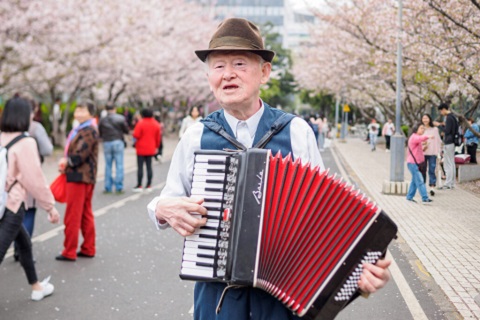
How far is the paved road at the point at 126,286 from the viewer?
17.9ft

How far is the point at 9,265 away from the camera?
7094 millimetres

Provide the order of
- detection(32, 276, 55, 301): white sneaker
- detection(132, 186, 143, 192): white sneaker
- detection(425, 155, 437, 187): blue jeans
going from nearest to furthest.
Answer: detection(32, 276, 55, 301): white sneaker < detection(425, 155, 437, 187): blue jeans < detection(132, 186, 143, 192): white sneaker

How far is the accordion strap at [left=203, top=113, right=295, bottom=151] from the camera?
9.20 ft

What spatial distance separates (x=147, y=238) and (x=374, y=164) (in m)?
14.7

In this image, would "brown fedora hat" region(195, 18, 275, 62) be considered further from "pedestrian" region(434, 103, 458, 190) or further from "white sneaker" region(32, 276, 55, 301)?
"pedestrian" region(434, 103, 458, 190)

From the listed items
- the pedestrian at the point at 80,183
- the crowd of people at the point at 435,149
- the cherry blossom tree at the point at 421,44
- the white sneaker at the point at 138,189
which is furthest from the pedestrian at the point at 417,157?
the pedestrian at the point at 80,183

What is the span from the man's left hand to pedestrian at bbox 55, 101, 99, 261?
543cm

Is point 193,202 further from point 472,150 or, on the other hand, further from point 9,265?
point 472,150

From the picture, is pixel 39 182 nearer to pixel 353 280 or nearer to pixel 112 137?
pixel 353 280

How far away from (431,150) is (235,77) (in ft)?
31.3

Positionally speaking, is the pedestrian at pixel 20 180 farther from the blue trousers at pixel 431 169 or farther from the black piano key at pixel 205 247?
the blue trousers at pixel 431 169

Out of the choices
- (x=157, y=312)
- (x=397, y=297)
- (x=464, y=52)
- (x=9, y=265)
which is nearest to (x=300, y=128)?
(x=157, y=312)

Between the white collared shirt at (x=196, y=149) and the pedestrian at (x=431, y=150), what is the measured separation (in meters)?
8.77

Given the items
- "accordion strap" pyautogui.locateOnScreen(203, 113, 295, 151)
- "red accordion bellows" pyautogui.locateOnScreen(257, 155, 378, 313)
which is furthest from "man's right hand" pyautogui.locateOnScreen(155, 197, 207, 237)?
"accordion strap" pyautogui.locateOnScreen(203, 113, 295, 151)
